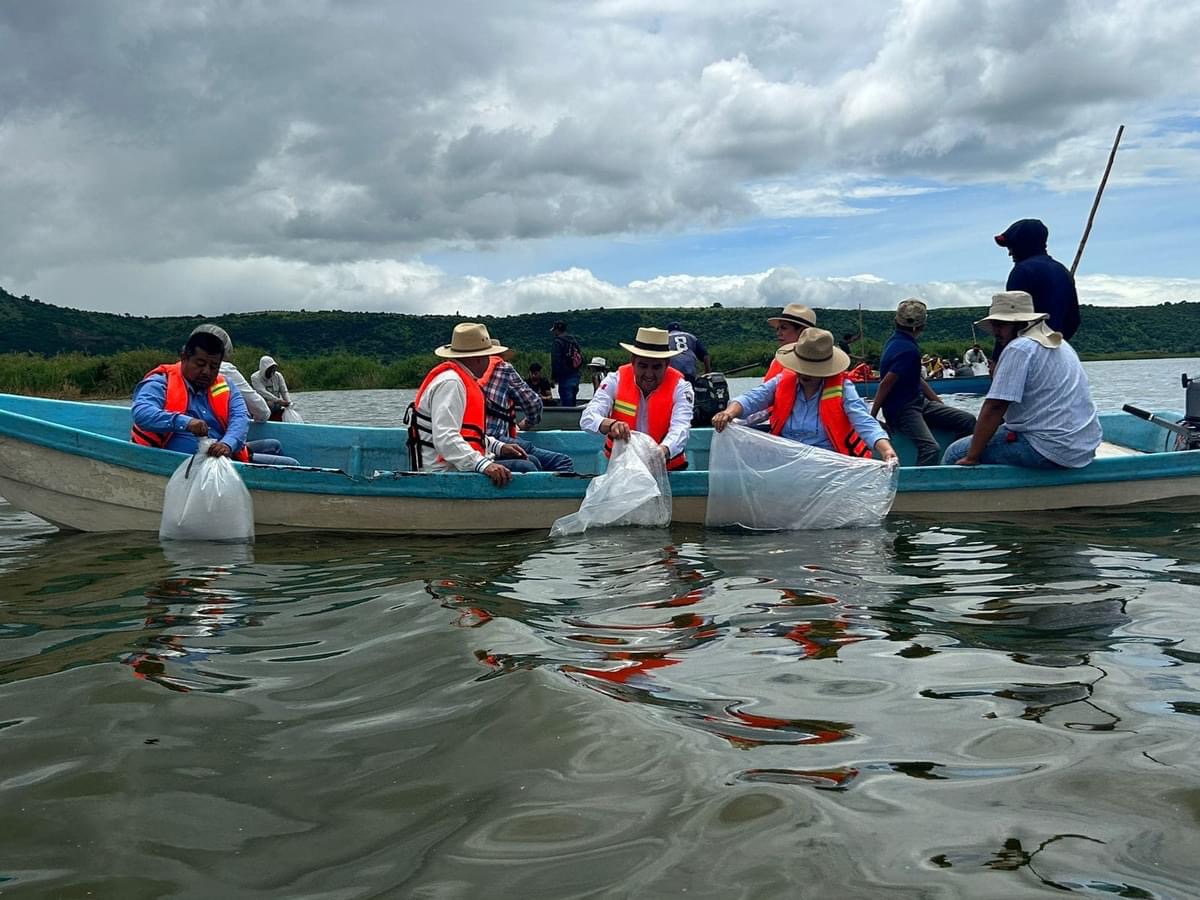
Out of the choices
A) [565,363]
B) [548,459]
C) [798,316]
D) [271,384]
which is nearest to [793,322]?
[798,316]

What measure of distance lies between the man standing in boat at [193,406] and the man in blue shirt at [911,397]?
4.54m

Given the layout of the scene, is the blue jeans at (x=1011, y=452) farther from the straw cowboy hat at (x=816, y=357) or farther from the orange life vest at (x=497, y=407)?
the orange life vest at (x=497, y=407)

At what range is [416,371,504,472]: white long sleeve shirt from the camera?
672 centimetres

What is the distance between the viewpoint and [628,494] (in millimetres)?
6480

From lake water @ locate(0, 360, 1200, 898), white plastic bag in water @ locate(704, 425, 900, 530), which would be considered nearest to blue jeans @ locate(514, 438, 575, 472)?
white plastic bag in water @ locate(704, 425, 900, 530)

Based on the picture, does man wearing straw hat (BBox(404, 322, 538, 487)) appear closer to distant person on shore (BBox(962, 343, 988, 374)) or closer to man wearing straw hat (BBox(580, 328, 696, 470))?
man wearing straw hat (BBox(580, 328, 696, 470))

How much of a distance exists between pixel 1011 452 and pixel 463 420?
377 cm

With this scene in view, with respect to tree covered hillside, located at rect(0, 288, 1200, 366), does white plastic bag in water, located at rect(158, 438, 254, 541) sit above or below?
below

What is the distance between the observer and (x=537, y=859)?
209 cm

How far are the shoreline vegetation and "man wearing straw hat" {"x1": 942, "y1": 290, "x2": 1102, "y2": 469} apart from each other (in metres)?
30.9

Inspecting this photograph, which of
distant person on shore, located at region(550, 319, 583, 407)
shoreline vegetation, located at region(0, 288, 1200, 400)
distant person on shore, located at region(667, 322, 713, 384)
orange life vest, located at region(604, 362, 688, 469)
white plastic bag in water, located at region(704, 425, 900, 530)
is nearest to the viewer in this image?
white plastic bag in water, located at region(704, 425, 900, 530)

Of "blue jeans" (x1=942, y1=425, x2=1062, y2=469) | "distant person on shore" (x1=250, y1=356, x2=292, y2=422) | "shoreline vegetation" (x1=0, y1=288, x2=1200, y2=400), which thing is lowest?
"blue jeans" (x1=942, y1=425, x2=1062, y2=469)

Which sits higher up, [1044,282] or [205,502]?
[1044,282]

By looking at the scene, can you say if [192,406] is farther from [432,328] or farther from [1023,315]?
[432,328]
